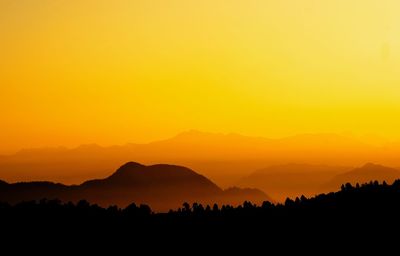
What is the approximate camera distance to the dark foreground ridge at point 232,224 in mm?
73312

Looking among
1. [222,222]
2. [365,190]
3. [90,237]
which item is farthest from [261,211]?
[90,237]

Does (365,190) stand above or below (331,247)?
above

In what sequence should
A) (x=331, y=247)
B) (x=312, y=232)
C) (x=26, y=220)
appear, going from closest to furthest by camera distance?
(x=331, y=247)
(x=312, y=232)
(x=26, y=220)

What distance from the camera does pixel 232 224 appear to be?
265 feet

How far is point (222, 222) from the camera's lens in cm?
8181

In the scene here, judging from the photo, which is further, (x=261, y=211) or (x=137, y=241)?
(x=261, y=211)

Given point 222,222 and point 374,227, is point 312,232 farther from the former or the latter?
point 222,222

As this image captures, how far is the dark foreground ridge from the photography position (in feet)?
241

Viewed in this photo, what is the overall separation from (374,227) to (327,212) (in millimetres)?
7570

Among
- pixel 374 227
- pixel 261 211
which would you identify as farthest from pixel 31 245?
pixel 374 227

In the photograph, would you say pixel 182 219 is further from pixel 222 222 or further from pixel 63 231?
pixel 63 231

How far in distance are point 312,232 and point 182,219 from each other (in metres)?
16.8

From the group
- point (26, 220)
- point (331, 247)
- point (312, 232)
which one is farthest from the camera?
point (26, 220)

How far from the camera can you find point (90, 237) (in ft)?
254
